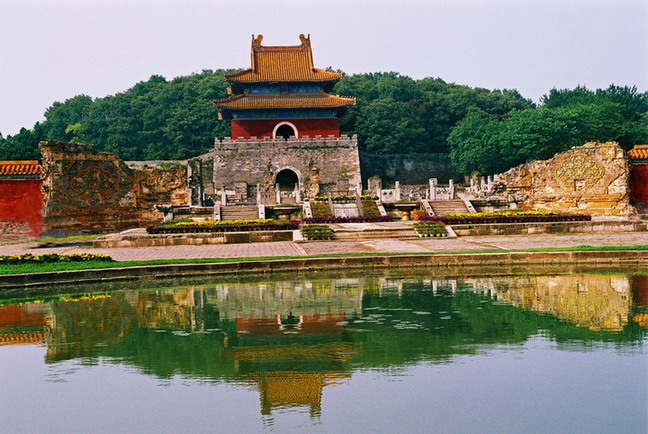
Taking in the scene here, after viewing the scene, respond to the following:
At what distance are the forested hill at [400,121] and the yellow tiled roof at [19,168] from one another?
803 inches

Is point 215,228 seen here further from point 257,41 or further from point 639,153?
point 257,41

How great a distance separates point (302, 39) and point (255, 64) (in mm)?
4246

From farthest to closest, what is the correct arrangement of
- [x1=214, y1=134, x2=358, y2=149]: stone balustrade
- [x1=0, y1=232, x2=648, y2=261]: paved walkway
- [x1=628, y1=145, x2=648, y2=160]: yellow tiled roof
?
[x1=214, y1=134, x2=358, y2=149]: stone balustrade → [x1=628, y1=145, x2=648, y2=160]: yellow tiled roof → [x1=0, y1=232, x2=648, y2=261]: paved walkway

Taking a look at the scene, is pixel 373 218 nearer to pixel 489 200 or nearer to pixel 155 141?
pixel 489 200

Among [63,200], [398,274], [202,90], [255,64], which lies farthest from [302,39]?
[398,274]

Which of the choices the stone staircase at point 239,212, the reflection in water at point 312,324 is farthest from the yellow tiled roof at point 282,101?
the reflection in water at point 312,324

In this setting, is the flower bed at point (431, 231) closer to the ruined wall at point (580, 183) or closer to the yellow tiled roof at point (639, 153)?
the ruined wall at point (580, 183)

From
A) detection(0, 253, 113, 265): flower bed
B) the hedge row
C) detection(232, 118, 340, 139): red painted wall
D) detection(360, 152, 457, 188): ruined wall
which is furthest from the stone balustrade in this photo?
detection(0, 253, 113, 265): flower bed

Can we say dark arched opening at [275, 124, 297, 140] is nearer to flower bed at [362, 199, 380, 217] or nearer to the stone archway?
the stone archway

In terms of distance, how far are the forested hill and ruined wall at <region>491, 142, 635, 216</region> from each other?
518 inches

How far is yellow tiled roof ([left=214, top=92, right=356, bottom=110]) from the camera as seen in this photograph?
40438 mm

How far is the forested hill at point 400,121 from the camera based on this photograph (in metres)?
41.4

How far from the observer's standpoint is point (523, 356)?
263 inches

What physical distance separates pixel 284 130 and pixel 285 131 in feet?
0.34
